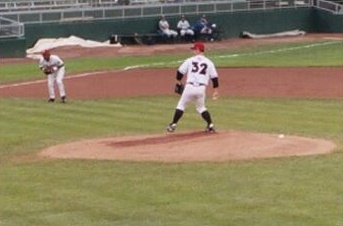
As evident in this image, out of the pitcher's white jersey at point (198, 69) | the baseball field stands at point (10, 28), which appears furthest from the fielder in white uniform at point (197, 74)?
the baseball field stands at point (10, 28)

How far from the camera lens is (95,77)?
3500 centimetres

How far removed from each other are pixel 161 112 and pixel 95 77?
9925 millimetres

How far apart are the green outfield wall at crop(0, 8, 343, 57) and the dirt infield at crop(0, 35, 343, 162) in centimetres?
145

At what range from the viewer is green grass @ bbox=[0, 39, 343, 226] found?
41.9ft

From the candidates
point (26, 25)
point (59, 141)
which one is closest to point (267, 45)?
point (26, 25)

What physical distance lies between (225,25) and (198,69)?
32983 millimetres

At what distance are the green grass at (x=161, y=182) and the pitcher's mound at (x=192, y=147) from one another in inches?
18.0

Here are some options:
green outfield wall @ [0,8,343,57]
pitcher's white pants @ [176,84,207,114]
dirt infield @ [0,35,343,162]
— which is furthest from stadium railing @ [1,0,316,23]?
pitcher's white pants @ [176,84,207,114]

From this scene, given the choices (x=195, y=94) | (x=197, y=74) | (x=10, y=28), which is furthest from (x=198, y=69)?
(x=10, y=28)

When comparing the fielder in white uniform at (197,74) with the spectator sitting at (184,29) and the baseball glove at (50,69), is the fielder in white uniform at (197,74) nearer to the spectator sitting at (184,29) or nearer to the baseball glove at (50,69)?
the baseball glove at (50,69)

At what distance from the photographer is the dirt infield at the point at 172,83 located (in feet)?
59.6

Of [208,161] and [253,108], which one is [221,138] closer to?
[208,161]

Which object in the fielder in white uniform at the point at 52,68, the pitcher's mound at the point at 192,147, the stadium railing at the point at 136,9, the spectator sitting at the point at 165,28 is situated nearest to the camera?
the pitcher's mound at the point at 192,147

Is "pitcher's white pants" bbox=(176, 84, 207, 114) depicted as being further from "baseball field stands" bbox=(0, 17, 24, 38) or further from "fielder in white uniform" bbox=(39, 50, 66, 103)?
"baseball field stands" bbox=(0, 17, 24, 38)
